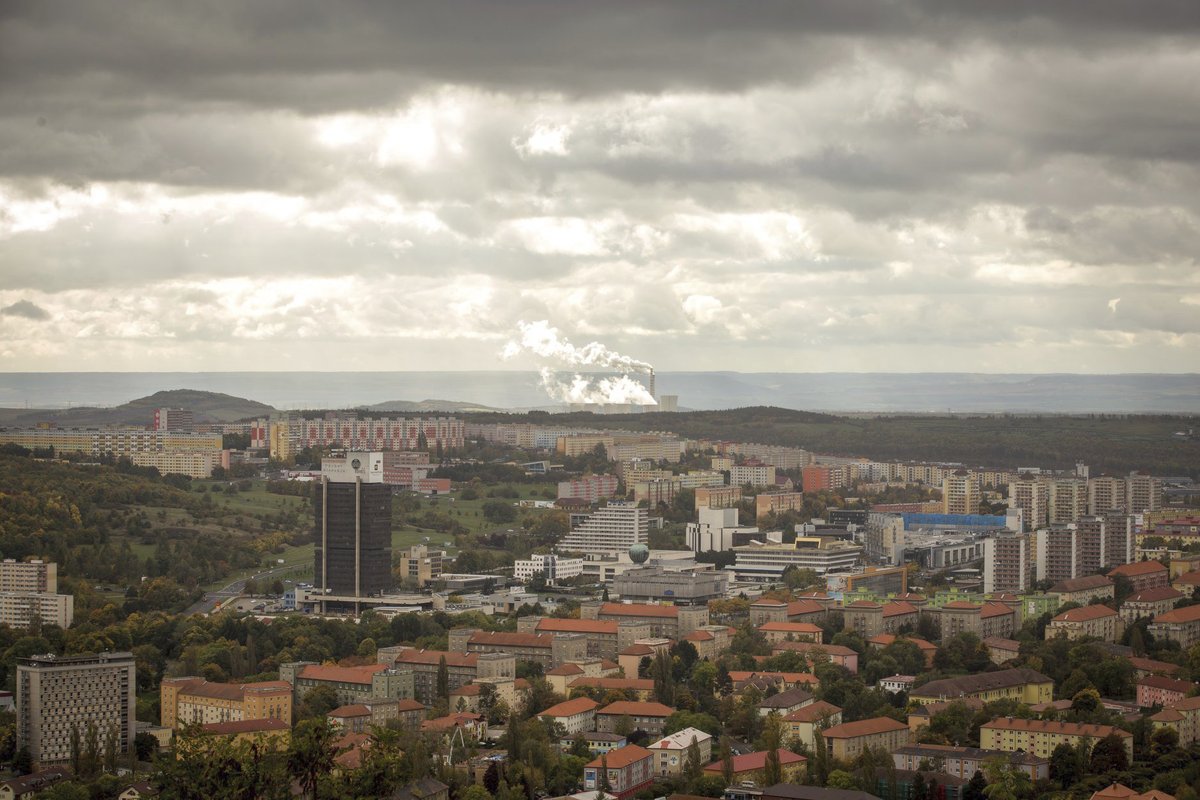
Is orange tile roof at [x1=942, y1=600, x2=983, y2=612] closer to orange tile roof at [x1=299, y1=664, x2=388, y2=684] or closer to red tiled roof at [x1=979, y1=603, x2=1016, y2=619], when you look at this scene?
red tiled roof at [x1=979, y1=603, x2=1016, y2=619]

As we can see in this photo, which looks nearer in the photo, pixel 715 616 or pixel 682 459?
pixel 715 616

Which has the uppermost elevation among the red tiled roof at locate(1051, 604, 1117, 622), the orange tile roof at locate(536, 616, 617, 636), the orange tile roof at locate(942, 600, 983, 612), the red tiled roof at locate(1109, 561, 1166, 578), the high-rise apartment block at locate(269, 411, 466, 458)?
the high-rise apartment block at locate(269, 411, 466, 458)

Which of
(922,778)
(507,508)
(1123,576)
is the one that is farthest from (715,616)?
(507,508)

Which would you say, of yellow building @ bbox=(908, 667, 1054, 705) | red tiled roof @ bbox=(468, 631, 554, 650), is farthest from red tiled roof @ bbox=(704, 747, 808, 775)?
red tiled roof @ bbox=(468, 631, 554, 650)

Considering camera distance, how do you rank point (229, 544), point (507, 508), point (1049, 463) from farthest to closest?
point (1049, 463) → point (507, 508) → point (229, 544)

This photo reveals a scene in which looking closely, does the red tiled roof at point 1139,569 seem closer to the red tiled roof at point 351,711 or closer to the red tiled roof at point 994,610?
the red tiled roof at point 994,610

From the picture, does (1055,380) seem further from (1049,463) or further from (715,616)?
(715,616)

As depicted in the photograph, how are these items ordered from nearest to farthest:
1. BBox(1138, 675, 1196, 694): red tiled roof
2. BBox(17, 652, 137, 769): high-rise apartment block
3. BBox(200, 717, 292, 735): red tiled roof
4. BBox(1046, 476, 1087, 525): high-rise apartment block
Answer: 1. BBox(200, 717, 292, 735): red tiled roof
2. BBox(17, 652, 137, 769): high-rise apartment block
3. BBox(1138, 675, 1196, 694): red tiled roof
4. BBox(1046, 476, 1087, 525): high-rise apartment block
